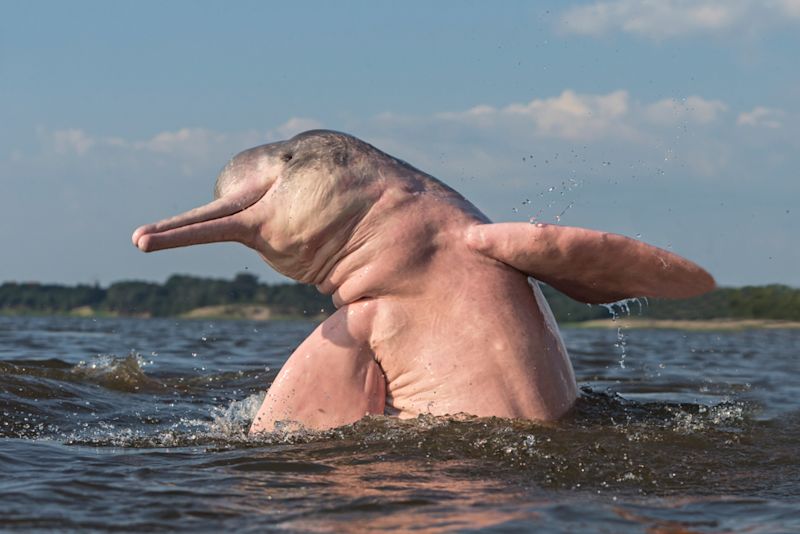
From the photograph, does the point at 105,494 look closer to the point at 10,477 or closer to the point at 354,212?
the point at 10,477

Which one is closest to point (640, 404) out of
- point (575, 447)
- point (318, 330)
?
point (575, 447)

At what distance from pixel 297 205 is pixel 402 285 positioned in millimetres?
782

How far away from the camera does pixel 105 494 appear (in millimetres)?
5734

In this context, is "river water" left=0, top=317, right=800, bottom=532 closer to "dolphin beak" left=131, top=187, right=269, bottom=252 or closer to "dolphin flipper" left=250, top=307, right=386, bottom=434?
"dolphin flipper" left=250, top=307, right=386, bottom=434

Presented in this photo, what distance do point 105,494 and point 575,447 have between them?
8.65 feet

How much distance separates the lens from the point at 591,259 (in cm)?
683

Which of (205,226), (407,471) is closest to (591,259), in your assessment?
(407,471)

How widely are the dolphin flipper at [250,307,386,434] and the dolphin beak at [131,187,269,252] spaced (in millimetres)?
797

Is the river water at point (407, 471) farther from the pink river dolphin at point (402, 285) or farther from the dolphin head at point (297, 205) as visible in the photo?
the dolphin head at point (297, 205)

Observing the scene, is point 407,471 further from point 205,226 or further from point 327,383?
point 205,226

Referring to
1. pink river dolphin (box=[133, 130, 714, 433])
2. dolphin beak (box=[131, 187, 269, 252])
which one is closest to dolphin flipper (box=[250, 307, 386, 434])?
pink river dolphin (box=[133, 130, 714, 433])

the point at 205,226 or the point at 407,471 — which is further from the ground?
the point at 205,226

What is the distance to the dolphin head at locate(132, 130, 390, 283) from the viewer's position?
276 inches

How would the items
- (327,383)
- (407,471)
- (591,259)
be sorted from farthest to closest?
(327,383) → (591,259) → (407,471)
